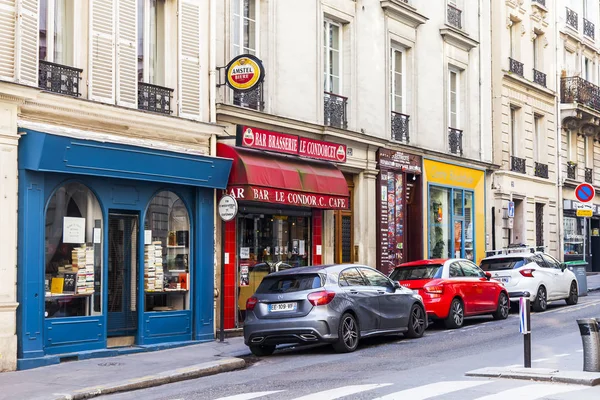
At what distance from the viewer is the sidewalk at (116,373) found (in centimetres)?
1165

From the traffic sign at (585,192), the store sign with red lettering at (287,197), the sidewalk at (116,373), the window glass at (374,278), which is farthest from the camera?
the traffic sign at (585,192)

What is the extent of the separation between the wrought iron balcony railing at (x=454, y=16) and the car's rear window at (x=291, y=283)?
15583 millimetres

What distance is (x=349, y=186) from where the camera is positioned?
23.6 meters

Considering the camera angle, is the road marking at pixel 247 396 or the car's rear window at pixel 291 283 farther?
the car's rear window at pixel 291 283

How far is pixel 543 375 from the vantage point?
11.2m

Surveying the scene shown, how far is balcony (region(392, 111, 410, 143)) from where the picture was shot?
2545 centimetres

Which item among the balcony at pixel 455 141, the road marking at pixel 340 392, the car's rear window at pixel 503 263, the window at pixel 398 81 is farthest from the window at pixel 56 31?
the balcony at pixel 455 141

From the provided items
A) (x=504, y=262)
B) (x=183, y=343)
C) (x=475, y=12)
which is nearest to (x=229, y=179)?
(x=183, y=343)

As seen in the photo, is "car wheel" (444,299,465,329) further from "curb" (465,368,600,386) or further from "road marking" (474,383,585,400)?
"road marking" (474,383,585,400)

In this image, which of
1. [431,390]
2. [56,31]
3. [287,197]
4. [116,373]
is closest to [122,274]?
[116,373]

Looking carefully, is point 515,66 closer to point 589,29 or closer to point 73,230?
point 589,29

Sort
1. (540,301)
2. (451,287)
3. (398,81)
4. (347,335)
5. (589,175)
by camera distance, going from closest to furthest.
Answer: (347,335) < (451,287) < (540,301) < (398,81) < (589,175)

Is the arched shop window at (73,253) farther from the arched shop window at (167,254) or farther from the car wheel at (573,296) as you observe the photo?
the car wheel at (573,296)

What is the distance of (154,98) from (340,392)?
27.0 feet
